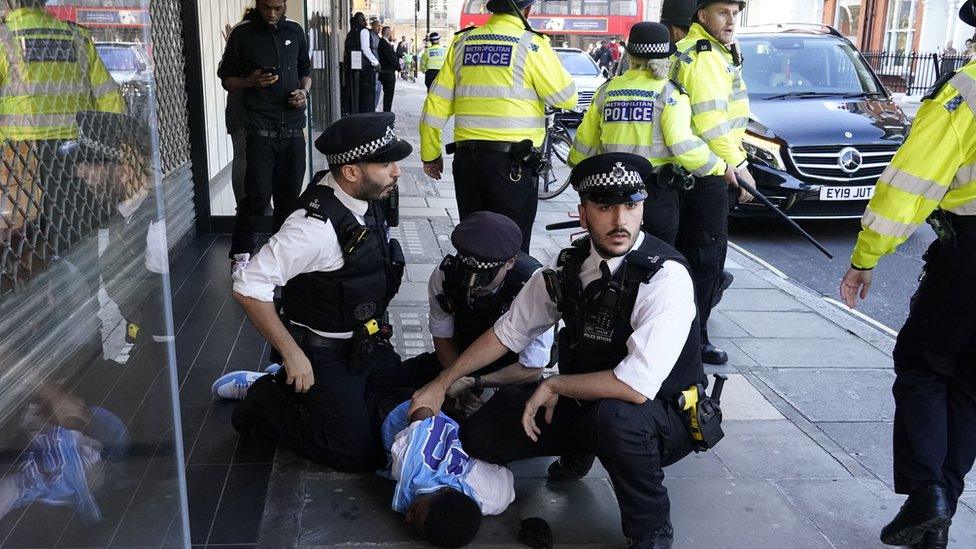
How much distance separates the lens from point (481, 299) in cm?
375

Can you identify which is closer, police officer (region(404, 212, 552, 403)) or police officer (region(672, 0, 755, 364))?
A: police officer (region(404, 212, 552, 403))

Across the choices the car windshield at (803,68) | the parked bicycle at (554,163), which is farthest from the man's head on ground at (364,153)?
the car windshield at (803,68)

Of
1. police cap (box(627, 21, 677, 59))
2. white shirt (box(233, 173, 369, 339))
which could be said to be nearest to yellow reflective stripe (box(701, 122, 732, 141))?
police cap (box(627, 21, 677, 59))

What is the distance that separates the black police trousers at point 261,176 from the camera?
19.7 feet

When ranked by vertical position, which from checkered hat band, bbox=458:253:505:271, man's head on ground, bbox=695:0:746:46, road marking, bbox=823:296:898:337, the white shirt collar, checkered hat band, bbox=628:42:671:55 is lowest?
road marking, bbox=823:296:898:337

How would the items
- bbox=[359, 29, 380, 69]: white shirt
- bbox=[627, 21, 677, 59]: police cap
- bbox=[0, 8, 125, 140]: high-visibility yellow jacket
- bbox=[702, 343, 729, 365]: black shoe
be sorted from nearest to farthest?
1. bbox=[0, 8, 125, 140]: high-visibility yellow jacket
2. bbox=[627, 21, 677, 59]: police cap
3. bbox=[702, 343, 729, 365]: black shoe
4. bbox=[359, 29, 380, 69]: white shirt

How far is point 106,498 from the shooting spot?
1.93 metres

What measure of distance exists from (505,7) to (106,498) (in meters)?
3.42

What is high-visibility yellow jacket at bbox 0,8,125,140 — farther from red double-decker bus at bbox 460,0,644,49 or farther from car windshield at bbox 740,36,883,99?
red double-decker bus at bbox 460,0,644,49

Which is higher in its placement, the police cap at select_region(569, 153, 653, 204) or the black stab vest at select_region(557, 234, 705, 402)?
the police cap at select_region(569, 153, 653, 204)

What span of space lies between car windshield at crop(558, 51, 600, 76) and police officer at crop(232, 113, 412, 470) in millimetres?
14403

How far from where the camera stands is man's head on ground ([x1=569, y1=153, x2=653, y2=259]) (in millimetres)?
3014

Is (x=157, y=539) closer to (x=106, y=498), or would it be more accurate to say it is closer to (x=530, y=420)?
(x=106, y=498)

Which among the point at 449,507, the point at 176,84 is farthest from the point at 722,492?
the point at 176,84
